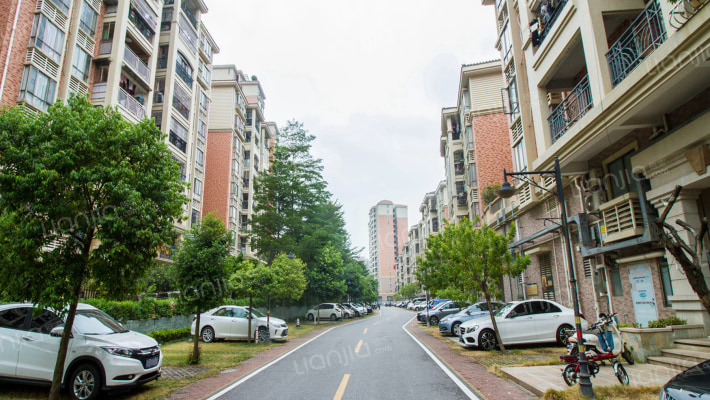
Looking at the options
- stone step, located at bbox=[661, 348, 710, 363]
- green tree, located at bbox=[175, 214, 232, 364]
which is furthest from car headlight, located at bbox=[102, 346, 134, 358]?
stone step, located at bbox=[661, 348, 710, 363]

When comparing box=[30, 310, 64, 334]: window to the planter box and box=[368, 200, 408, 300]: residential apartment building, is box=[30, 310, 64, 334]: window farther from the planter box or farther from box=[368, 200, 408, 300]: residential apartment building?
box=[368, 200, 408, 300]: residential apartment building

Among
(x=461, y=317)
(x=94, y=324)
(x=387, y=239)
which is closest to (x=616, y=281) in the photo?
(x=461, y=317)

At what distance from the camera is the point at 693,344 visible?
29.2ft

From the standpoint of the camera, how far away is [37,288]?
6.74 meters

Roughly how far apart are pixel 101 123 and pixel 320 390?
21.3 ft

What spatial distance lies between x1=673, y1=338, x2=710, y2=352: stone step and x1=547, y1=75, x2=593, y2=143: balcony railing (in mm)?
6754

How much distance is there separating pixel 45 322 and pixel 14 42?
16036 mm

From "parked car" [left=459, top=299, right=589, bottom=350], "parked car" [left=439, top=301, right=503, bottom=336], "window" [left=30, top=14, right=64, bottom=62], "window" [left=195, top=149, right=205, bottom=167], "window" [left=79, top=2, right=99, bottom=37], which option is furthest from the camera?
"window" [left=195, top=149, right=205, bottom=167]

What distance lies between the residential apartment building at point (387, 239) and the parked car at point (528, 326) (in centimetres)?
13908

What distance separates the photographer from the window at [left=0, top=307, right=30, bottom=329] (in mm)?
7551

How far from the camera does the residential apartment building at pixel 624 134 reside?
8.63 meters

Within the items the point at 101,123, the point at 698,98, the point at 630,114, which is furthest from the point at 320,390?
the point at 698,98

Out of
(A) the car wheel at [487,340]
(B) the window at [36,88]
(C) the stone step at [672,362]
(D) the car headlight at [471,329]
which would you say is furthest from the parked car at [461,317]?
(B) the window at [36,88]

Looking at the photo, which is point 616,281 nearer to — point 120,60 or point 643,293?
point 643,293
